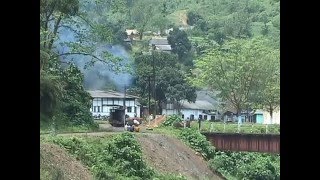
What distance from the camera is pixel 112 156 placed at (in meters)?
3.04

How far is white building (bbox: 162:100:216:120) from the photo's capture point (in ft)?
9.31

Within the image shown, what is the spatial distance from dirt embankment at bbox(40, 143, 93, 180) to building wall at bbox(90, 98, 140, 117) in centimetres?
31

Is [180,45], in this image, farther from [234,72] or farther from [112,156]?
[112,156]

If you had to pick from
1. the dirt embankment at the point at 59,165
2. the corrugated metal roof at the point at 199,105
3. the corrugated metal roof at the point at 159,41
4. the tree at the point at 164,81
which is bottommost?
the dirt embankment at the point at 59,165

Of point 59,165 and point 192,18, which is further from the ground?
point 192,18

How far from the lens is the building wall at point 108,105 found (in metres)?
2.91

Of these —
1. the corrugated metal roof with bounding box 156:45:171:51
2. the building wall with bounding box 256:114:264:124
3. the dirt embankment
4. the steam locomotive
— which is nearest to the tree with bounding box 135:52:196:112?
the corrugated metal roof with bounding box 156:45:171:51

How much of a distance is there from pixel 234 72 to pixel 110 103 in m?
0.75

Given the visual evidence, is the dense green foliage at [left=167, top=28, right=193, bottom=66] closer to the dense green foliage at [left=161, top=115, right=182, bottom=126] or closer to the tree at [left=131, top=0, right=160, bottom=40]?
the tree at [left=131, top=0, right=160, bottom=40]

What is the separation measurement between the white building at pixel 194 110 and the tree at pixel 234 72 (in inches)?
4.2

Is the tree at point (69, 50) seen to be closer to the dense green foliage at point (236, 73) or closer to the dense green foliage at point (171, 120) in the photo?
the dense green foliage at point (171, 120)

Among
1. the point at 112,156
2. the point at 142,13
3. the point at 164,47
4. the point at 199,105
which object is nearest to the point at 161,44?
the point at 164,47

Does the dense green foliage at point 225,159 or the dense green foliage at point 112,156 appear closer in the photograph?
the dense green foliage at point 225,159

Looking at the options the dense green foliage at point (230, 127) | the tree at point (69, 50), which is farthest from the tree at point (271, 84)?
the tree at point (69, 50)
